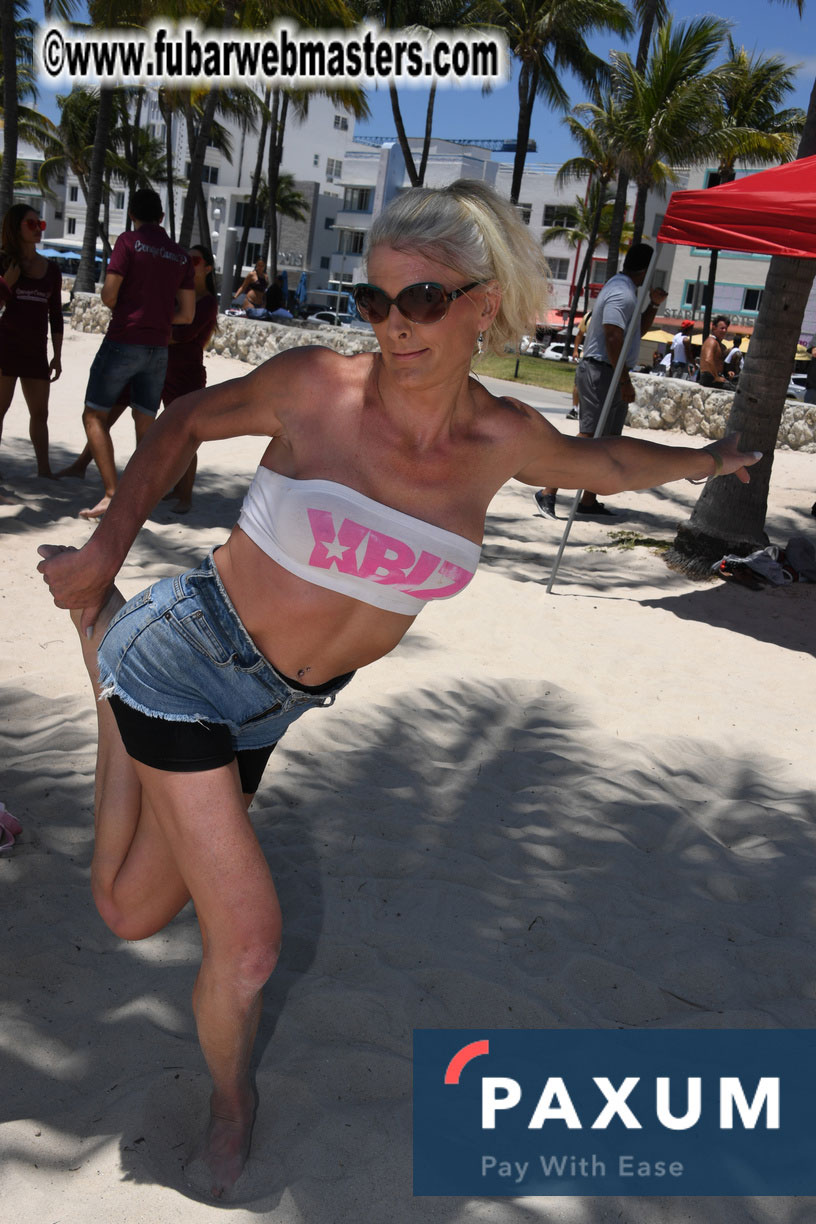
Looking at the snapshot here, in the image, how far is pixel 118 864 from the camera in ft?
7.24

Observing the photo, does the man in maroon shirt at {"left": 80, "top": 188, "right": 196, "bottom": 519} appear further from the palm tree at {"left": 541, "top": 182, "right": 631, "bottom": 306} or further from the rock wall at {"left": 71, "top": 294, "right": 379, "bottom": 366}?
the palm tree at {"left": 541, "top": 182, "right": 631, "bottom": 306}

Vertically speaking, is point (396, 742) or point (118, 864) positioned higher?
point (118, 864)

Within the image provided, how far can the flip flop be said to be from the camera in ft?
10.2

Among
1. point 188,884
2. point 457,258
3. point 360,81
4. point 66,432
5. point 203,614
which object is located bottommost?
point 66,432

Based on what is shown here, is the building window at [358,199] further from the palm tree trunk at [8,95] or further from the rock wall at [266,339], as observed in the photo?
the palm tree trunk at [8,95]

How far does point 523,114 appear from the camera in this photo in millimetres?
26812

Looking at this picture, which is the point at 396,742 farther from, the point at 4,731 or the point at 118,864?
the point at 118,864

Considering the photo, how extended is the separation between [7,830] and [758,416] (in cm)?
582

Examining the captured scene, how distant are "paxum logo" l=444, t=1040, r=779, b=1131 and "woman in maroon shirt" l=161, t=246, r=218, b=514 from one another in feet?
18.3

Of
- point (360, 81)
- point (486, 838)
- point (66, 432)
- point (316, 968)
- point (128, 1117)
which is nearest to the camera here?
point (128, 1117)

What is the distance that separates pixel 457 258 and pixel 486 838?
2.16m

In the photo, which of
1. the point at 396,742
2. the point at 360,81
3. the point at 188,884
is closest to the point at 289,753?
the point at 396,742

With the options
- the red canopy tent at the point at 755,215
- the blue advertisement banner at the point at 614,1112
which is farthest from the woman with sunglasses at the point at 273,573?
the red canopy tent at the point at 755,215

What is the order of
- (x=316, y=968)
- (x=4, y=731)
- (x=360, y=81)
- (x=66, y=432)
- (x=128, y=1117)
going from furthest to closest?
(x=360, y=81) < (x=66, y=432) < (x=4, y=731) < (x=316, y=968) < (x=128, y=1117)
